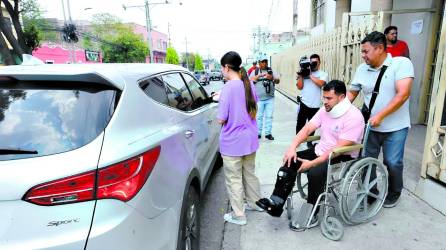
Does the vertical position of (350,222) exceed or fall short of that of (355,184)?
it falls short

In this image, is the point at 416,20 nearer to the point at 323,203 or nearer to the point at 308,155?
the point at 308,155

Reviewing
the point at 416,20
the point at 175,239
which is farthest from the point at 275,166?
the point at 416,20

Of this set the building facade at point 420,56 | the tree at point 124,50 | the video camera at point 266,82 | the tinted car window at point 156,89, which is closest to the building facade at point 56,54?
the tree at point 124,50

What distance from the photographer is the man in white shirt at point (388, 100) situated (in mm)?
2852

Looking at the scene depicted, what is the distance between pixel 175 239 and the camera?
1.92 metres

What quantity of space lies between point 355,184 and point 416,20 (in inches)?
197

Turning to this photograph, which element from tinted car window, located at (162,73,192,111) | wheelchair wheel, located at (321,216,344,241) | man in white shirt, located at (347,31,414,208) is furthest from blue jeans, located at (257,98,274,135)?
wheelchair wheel, located at (321,216,344,241)

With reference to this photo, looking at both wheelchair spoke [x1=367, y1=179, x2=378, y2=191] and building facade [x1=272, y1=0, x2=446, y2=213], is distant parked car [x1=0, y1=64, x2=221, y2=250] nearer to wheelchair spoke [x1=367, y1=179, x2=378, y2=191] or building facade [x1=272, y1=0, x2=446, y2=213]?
wheelchair spoke [x1=367, y1=179, x2=378, y2=191]

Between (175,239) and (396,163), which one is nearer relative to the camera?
(175,239)

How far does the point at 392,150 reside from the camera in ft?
10.2

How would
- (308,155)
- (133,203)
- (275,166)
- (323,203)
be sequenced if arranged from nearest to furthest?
(133,203) < (323,203) < (308,155) < (275,166)

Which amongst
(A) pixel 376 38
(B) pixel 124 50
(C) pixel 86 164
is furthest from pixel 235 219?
(B) pixel 124 50

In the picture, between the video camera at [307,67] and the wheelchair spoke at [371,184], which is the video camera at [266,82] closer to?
the video camera at [307,67]

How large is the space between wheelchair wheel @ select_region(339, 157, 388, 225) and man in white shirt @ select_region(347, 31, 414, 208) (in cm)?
25
